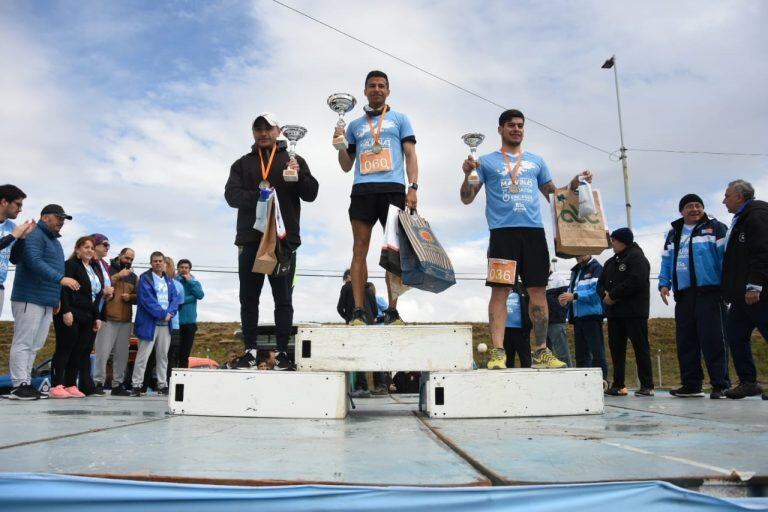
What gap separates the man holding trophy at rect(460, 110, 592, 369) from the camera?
Answer: 13.5 feet

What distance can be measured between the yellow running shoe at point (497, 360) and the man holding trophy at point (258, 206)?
1420 millimetres

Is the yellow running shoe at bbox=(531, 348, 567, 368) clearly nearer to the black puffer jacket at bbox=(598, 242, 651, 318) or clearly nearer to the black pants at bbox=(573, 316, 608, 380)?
the black puffer jacket at bbox=(598, 242, 651, 318)

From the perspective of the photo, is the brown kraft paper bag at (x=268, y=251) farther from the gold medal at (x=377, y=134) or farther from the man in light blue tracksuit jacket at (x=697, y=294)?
the man in light blue tracksuit jacket at (x=697, y=294)

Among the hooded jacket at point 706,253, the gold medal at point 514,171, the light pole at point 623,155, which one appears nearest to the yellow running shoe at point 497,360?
the gold medal at point 514,171

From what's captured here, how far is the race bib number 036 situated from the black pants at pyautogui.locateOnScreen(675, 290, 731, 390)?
231cm

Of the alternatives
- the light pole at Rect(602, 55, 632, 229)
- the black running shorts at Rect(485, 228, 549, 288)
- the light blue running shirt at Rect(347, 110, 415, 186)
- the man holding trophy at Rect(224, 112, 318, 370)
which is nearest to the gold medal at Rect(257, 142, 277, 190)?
the man holding trophy at Rect(224, 112, 318, 370)

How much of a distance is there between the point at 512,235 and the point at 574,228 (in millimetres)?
544

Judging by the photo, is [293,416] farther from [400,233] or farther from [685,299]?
[685,299]

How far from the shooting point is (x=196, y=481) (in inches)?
54.6

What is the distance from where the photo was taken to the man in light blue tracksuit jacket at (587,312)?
21.7ft

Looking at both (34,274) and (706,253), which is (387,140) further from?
(34,274)

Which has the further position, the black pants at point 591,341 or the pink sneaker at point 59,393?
the black pants at point 591,341

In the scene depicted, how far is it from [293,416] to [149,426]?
894mm

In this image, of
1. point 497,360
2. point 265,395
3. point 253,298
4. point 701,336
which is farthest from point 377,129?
point 701,336
